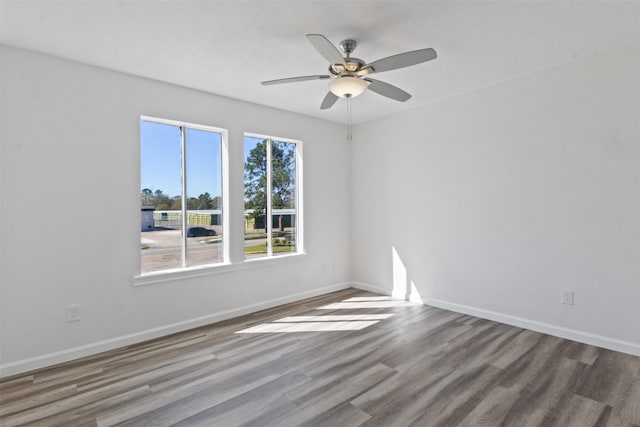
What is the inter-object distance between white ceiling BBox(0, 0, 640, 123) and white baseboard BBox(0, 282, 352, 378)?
98.4 inches

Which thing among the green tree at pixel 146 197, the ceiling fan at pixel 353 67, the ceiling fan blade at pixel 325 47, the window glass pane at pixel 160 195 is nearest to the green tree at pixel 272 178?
the window glass pane at pixel 160 195

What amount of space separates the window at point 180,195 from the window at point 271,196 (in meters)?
0.40

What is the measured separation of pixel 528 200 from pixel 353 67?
7.41ft

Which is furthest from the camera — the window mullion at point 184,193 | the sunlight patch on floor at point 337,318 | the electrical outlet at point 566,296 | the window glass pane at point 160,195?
the sunlight patch on floor at point 337,318

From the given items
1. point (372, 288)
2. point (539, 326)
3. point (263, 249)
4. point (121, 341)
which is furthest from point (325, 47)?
point (372, 288)

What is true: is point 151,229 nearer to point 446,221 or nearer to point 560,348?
point 446,221

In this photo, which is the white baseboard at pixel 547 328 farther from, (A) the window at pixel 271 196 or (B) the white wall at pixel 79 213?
(B) the white wall at pixel 79 213

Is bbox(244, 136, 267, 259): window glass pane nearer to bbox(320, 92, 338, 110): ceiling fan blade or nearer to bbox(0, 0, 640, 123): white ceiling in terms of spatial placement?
bbox(0, 0, 640, 123): white ceiling

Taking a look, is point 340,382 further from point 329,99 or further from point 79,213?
point 79,213

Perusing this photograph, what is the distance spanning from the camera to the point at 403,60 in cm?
225

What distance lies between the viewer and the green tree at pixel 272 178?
4145 mm

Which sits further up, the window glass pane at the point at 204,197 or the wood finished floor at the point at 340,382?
the window glass pane at the point at 204,197

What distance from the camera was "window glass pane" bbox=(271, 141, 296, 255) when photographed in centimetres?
441

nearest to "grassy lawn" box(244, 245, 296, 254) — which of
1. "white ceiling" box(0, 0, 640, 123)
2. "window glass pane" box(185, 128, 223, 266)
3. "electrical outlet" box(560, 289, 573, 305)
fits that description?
"window glass pane" box(185, 128, 223, 266)
